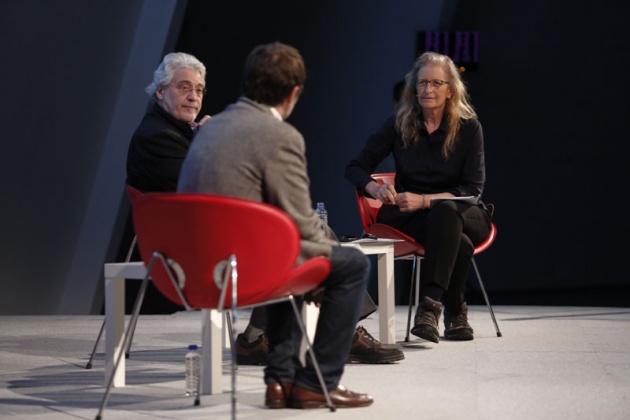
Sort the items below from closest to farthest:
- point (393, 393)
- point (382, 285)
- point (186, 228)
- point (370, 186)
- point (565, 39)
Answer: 1. point (186, 228)
2. point (393, 393)
3. point (382, 285)
4. point (370, 186)
5. point (565, 39)

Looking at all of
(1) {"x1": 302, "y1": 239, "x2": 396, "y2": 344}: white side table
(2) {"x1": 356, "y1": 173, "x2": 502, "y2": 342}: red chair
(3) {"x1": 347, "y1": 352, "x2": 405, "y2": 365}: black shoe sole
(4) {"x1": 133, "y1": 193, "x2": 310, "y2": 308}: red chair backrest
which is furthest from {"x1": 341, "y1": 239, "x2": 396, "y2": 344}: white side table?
(4) {"x1": 133, "y1": 193, "x2": 310, "y2": 308}: red chair backrest

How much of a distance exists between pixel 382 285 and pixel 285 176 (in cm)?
167

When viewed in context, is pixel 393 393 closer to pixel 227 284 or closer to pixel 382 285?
pixel 227 284

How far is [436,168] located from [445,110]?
29 cm

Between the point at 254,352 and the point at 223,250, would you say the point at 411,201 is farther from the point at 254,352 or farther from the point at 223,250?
the point at 223,250

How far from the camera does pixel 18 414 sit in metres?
3.28

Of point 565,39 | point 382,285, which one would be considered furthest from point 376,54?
point 382,285

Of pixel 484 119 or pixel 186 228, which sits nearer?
pixel 186 228

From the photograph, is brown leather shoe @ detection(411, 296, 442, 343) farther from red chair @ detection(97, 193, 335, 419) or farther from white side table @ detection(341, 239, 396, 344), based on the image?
red chair @ detection(97, 193, 335, 419)

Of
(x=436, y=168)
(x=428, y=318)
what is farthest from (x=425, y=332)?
(x=436, y=168)

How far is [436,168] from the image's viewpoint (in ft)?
16.4

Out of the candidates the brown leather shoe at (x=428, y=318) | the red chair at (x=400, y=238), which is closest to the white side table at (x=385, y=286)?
the brown leather shoe at (x=428, y=318)

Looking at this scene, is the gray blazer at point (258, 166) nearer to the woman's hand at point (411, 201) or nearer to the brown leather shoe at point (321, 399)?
the brown leather shoe at point (321, 399)

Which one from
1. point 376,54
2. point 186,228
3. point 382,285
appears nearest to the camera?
point 186,228
